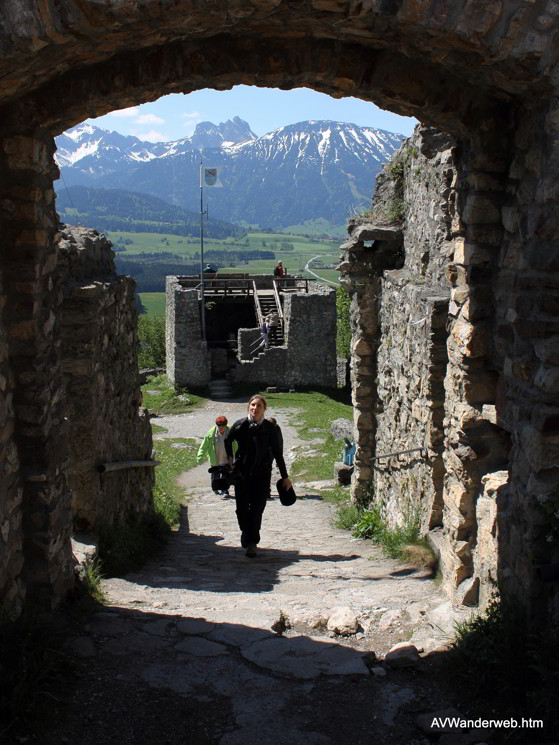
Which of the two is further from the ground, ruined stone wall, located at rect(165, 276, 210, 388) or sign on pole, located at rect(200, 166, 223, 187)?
sign on pole, located at rect(200, 166, 223, 187)

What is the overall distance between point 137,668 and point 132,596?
140 centimetres

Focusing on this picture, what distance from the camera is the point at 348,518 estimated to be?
9586 millimetres

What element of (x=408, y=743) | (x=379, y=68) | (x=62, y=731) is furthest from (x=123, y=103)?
(x=408, y=743)

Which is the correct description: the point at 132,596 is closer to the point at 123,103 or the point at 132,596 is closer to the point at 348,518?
the point at 123,103

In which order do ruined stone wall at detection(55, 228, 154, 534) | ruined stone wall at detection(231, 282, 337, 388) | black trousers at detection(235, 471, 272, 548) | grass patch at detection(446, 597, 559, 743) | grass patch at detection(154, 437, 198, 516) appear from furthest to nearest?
ruined stone wall at detection(231, 282, 337, 388) → grass patch at detection(154, 437, 198, 516) → black trousers at detection(235, 471, 272, 548) → ruined stone wall at detection(55, 228, 154, 534) → grass patch at detection(446, 597, 559, 743)

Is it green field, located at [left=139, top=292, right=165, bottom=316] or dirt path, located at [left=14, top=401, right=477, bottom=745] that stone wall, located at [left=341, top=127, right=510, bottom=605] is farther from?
green field, located at [left=139, top=292, right=165, bottom=316]

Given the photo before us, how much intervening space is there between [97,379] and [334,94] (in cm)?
344

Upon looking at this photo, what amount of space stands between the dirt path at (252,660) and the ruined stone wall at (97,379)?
0.82 meters

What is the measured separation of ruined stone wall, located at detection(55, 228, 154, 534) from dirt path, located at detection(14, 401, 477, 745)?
82cm

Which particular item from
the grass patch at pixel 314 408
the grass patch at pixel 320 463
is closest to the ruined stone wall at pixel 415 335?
the grass patch at pixel 320 463

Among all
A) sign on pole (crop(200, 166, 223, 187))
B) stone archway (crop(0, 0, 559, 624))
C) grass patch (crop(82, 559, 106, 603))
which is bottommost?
grass patch (crop(82, 559, 106, 603))

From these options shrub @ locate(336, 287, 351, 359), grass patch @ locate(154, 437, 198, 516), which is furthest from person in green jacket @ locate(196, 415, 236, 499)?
shrub @ locate(336, 287, 351, 359)

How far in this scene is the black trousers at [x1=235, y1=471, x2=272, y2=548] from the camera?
24.3 ft

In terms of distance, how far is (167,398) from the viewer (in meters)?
24.3
